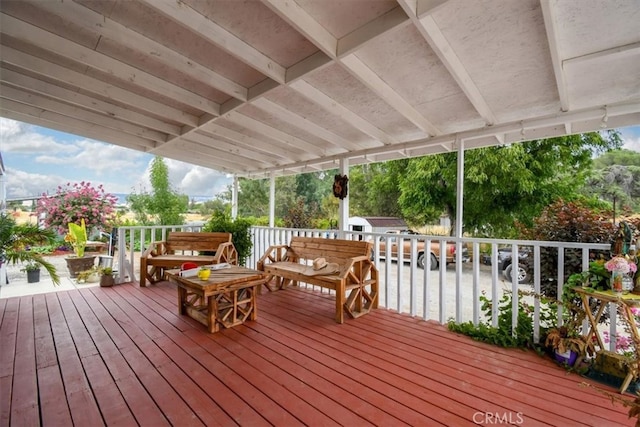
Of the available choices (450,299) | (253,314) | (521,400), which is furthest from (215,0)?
(450,299)

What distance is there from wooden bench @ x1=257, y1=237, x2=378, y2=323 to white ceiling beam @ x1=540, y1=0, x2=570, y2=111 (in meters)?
2.27

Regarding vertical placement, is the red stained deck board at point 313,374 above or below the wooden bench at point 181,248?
below

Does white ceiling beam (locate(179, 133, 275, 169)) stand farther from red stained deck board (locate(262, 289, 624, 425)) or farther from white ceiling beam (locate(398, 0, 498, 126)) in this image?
white ceiling beam (locate(398, 0, 498, 126))

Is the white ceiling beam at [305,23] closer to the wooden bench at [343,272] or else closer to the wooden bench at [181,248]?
the wooden bench at [343,272]

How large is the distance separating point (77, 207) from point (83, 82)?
17.0 ft

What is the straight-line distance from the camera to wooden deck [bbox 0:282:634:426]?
162cm

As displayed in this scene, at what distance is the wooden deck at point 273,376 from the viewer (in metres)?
1.62

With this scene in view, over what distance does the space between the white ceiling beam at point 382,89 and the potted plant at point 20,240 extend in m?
3.45

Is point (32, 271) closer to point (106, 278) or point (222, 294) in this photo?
point (106, 278)

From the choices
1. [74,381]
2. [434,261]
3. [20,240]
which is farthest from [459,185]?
[434,261]

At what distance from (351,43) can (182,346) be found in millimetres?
2808

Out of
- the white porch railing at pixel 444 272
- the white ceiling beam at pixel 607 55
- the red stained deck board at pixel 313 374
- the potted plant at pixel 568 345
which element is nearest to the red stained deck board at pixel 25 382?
the red stained deck board at pixel 313 374

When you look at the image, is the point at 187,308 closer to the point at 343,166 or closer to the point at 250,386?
the point at 250,386

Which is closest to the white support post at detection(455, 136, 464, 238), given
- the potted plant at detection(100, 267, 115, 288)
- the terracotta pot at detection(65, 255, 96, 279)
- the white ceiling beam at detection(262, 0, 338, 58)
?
the white ceiling beam at detection(262, 0, 338, 58)
